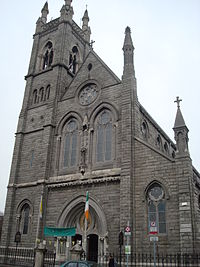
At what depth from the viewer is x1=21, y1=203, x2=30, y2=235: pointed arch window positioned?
2418 centimetres

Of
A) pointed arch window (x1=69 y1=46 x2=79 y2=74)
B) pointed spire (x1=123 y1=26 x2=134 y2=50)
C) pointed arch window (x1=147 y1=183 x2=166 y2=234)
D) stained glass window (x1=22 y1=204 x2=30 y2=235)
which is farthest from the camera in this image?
pointed arch window (x1=69 y1=46 x2=79 y2=74)

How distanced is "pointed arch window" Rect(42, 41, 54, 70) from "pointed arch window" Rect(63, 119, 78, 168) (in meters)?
9.76

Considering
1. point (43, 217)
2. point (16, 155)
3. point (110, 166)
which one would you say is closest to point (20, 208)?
point (43, 217)

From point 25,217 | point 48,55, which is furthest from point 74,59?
point 25,217

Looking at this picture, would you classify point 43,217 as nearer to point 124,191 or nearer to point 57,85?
point 124,191

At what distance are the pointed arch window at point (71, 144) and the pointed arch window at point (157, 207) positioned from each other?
24.2ft

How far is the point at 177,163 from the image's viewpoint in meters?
18.2

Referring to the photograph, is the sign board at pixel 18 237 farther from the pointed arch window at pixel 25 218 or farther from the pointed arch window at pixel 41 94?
the pointed arch window at pixel 41 94

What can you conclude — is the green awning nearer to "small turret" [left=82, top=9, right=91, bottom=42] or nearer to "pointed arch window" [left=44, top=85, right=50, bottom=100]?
"pointed arch window" [left=44, top=85, right=50, bottom=100]

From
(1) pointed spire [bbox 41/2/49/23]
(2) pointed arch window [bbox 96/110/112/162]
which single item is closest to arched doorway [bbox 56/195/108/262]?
(2) pointed arch window [bbox 96/110/112/162]

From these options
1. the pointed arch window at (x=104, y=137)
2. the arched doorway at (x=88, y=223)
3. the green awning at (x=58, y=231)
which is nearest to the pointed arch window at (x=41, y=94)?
the pointed arch window at (x=104, y=137)

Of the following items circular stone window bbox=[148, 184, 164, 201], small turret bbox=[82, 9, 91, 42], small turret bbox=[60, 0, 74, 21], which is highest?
small turret bbox=[82, 9, 91, 42]

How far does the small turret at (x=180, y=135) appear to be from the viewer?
18391 millimetres

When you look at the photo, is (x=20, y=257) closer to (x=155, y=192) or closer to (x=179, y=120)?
(x=155, y=192)
